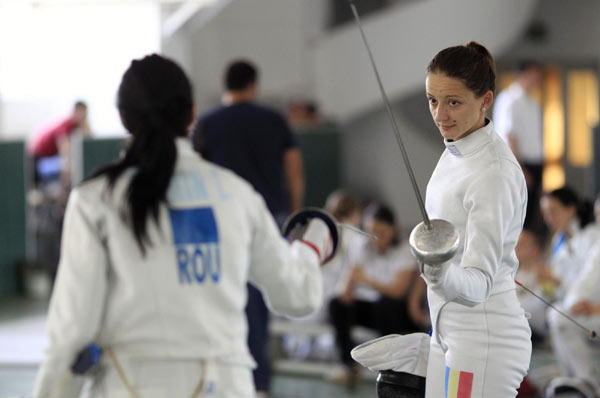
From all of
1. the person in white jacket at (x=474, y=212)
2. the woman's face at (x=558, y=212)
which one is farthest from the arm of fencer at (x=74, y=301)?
the woman's face at (x=558, y=212)

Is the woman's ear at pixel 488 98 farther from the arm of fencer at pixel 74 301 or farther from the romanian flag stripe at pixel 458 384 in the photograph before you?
the arm of fencer at pixel 74 301

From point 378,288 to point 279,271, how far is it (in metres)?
3.05

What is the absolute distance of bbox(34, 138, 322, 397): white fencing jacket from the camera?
1688 mm

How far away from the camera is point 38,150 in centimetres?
791

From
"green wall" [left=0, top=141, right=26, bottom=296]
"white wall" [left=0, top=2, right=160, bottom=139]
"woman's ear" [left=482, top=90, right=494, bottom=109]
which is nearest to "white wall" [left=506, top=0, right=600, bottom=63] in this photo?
"white wall" [left=0, top=2, right=160, bottom=139]

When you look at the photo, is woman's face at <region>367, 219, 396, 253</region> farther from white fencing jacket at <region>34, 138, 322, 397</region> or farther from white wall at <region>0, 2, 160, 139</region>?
white wall at <region>0, 2, 160, 139</region>

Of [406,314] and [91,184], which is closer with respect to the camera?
[91,184]

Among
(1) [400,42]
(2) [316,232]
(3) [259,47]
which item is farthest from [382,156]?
(2) [316,232]

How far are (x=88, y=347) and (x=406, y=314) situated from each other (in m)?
3.21

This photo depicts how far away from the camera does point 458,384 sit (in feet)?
5.81

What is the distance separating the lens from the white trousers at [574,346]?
411 centimetres

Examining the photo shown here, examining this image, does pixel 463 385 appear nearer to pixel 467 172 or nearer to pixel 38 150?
pixel 467 172

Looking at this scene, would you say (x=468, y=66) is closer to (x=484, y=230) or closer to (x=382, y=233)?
(x=484, y=230)

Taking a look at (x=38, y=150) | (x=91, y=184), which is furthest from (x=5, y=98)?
(x=91, y=184)
